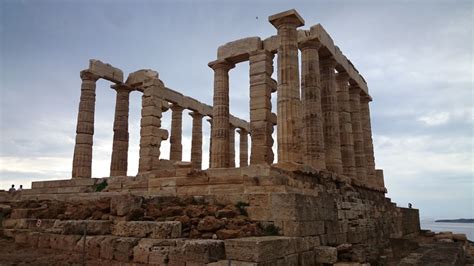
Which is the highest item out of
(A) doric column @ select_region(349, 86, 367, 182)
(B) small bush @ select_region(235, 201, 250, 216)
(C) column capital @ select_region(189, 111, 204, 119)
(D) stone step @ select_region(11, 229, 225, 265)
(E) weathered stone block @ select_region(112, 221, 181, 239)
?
→ (C) column capital @ select_region(189, 111, 204, 119)

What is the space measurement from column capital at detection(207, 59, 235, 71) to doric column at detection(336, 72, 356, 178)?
20.9ft

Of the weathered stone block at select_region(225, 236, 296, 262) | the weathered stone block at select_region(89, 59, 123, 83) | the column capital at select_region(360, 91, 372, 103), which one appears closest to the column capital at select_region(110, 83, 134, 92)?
the weathered stone block at select_region(89, 59, 123, 83)

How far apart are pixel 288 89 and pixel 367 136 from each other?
11.6 m

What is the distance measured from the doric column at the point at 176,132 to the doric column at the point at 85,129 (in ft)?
18.7

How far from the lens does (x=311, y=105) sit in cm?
1688

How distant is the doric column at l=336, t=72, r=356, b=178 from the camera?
65.4 feet

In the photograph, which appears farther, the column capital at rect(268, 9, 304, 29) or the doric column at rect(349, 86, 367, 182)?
the doric column at rect(349, 86, 367, 182)

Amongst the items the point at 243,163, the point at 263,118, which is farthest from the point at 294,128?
the point at 243,163

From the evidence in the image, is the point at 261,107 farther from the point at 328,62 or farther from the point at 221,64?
the point at 328,62

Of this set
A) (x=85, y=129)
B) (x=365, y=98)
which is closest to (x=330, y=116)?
(x=365, y=98)

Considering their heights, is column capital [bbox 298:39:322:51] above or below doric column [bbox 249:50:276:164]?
above

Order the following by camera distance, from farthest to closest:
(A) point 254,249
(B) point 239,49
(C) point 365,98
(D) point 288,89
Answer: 1. (C) point 365,98
2. (B) point 239,49
3. (D) point 288,89
4. (A) point 254,249

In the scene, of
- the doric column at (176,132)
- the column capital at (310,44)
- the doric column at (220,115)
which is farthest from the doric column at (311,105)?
the doric column at (176,132)

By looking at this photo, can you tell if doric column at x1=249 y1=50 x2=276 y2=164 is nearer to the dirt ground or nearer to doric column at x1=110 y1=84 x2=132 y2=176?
the dirt ground
